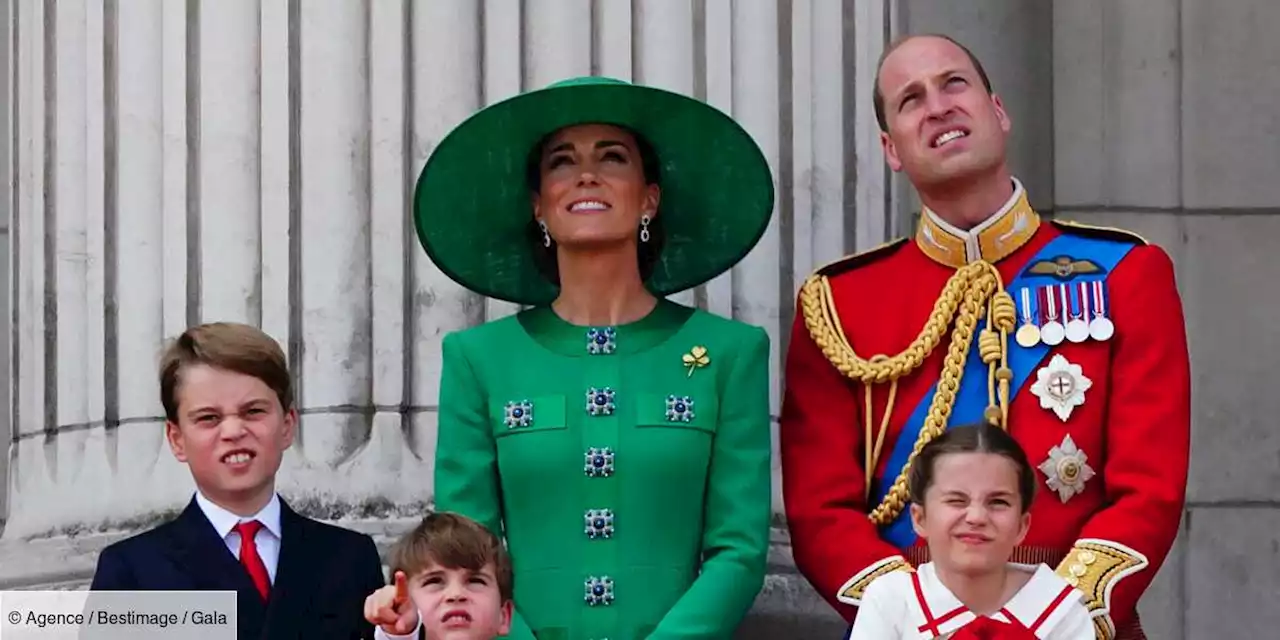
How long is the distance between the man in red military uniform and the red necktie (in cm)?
98

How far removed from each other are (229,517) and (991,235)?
1.49 meters

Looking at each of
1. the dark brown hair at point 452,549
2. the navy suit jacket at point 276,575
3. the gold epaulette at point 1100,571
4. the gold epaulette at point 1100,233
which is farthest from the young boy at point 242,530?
the gold epaulette at point 1100,233

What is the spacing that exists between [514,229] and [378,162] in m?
0.52

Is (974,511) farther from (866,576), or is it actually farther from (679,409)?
(679,409)

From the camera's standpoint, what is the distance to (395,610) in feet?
16.3

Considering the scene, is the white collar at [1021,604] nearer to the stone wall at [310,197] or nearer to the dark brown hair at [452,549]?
the dark brown hair at [452,549]

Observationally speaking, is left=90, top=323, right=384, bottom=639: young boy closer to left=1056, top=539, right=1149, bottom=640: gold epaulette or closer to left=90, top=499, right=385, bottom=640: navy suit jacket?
left=90, top=499, right=385, bottom=640: navy suit jacket

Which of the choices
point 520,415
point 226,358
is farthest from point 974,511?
point 226,358

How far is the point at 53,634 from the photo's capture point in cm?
552

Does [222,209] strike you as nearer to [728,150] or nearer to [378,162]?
[378,162]

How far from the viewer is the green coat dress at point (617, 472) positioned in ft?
18.0

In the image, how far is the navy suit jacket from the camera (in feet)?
17.1

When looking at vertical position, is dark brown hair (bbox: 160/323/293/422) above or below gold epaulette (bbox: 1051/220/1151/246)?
A: below

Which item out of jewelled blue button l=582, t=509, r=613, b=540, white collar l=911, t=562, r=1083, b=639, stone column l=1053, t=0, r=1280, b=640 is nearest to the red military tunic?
white collar l=911, t=562, r=1083, b=639
